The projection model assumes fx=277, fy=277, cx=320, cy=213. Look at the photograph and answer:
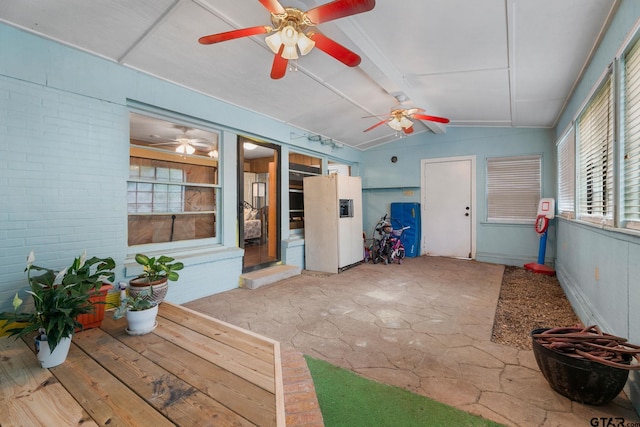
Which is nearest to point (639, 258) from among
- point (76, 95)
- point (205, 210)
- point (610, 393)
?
point (610, 393)

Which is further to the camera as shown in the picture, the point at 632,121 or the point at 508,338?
the point at 508,338

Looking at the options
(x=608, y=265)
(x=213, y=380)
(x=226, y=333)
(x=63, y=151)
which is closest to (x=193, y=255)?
(x=63, y=151)

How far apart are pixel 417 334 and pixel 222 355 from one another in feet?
6.16

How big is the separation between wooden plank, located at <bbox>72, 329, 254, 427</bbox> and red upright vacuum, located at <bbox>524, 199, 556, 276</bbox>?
5.78 m

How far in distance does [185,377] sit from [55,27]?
305 centimetres

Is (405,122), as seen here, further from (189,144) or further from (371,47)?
(189,144)

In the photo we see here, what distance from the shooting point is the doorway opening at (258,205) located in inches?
177

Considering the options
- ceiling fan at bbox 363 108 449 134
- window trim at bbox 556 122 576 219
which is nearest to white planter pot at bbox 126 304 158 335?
ceiling fan at bbox 363 108 449 134

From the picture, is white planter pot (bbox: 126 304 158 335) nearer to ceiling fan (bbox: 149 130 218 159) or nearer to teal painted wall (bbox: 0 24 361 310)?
teal painted wall (bbox: 0 24 361 310)

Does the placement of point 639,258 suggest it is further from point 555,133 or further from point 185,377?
point 555,133

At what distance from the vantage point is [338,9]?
1808 millimetres

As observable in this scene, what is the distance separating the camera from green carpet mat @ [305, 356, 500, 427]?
158 cm

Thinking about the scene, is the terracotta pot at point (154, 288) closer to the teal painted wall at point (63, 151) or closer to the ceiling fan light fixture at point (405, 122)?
the teal painted wall at point (63, 151)

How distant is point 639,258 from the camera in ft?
5.49
